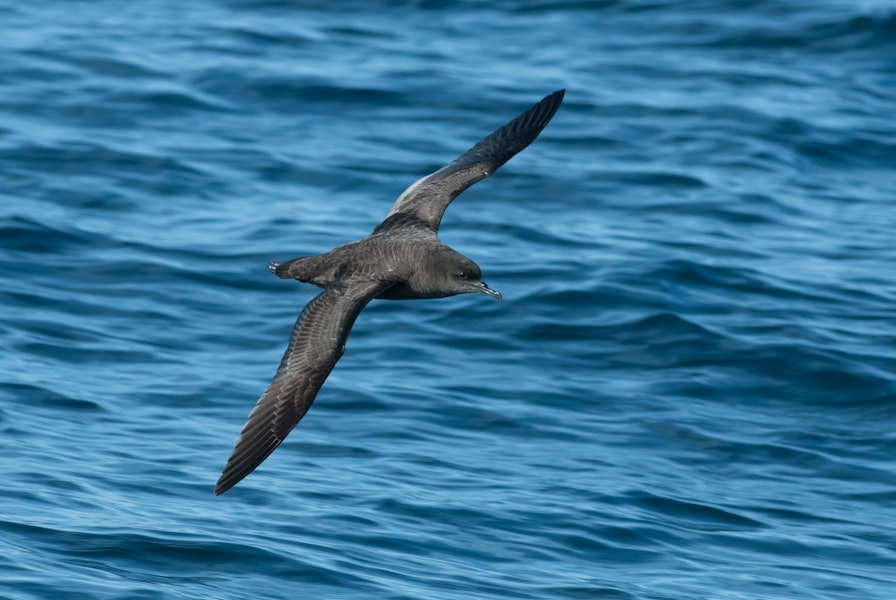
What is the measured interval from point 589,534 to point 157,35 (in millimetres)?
9818

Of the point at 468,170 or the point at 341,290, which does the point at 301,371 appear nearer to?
the point at 341,290

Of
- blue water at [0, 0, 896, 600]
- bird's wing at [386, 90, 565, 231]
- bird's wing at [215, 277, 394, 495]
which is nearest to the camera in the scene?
bird's wing at [215, 277, 394, 495]

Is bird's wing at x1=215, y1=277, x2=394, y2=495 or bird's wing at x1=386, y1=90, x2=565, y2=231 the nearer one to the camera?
bird's wing at x1=215, y1=277, x2=394, y2=495

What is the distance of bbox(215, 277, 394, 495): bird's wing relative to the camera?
6758 millimetres

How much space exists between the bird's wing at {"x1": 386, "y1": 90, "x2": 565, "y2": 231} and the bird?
0.04 ft

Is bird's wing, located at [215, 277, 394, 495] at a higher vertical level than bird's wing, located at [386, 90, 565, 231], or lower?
lower

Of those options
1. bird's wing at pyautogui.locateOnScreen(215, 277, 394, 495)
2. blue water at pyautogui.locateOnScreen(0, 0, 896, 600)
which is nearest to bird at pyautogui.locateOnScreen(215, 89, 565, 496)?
bird's wing at pyautogui.locateOnScreen(215, 277, 394, 495)

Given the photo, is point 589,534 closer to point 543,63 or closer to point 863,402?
point 863,402

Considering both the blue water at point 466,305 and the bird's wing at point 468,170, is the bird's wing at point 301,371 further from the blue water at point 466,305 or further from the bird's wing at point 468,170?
the bird's wing at point 468,170

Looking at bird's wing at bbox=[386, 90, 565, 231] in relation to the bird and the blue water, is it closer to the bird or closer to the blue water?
the bird

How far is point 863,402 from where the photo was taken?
9859 mm

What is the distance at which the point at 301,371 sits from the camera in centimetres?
696

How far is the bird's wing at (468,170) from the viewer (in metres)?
8.41

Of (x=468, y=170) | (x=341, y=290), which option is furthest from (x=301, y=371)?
(x=468, y=170)
